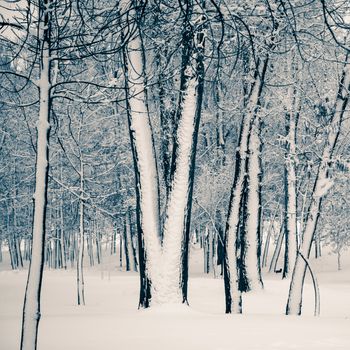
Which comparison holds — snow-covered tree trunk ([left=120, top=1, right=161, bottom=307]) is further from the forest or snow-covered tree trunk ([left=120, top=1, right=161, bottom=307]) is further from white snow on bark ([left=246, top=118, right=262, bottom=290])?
white snow on bark ([left=246, top=118, right=262, bottom=290])

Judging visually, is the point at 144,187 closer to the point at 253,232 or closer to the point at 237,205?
the point at 237,205

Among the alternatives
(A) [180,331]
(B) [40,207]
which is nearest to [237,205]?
(A) [180,331]

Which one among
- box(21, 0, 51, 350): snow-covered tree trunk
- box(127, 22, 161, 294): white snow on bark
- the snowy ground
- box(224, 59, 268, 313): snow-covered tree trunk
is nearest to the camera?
box(21, 0, 51, 350): snow-covered tree trunk

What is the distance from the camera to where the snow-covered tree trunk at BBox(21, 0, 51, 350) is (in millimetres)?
4762

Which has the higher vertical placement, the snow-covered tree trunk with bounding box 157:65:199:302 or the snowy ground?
the snow-covered tree trunk with bounding box 157:65:199:302

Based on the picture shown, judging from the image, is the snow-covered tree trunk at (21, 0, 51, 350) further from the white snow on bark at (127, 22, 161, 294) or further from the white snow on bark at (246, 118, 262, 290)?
the white snow on bark at (246, 118, 262, 290)

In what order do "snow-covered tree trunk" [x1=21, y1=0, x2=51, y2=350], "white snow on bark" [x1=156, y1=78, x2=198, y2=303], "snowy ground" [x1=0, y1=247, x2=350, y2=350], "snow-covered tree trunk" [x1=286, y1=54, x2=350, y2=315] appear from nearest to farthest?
"snow-covered tree trunk" [x1=21, y1=0, x2=51, y2=350] → "snowy ground" [x1=0, y1=247, x2=350, y2=350] → "white snow on bark" [x1=156, y1=78, x2=198, y2=303] → "snow-covered tree trunk" [x1=286, y1=54, x2=350, y2=315]

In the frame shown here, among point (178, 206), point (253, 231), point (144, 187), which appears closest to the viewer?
point (178, 206)

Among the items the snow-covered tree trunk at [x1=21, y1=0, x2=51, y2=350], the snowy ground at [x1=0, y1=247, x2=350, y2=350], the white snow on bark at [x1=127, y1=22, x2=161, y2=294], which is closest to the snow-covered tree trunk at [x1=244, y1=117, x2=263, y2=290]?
the snowy ground at [x1=0, y1=247, x2=350, y2=350]

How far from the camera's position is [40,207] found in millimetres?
4945

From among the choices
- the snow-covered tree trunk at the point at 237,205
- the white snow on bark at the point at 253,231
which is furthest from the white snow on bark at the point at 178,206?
the white snow on bark at the point at 253,231

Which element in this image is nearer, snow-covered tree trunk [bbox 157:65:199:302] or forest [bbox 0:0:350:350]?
forest [bbox 0:0:350:350]

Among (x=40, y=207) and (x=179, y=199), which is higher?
(x=179, y=199)

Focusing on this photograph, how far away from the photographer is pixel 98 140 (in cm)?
3011
